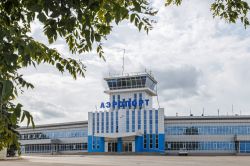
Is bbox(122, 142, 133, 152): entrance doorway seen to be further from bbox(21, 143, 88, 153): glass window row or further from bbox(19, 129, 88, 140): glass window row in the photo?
bbox(19, 129, 88, 140): glass window row

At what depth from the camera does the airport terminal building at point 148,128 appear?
265 ft

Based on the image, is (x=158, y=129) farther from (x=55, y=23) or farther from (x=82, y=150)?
(x=55, y=23)

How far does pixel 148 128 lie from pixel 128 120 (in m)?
4.40

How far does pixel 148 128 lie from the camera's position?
264 ft

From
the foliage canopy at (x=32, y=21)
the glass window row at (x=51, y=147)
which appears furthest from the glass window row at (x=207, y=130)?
the foliage canopy at (x=32, y=21)

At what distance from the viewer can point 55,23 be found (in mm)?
3662

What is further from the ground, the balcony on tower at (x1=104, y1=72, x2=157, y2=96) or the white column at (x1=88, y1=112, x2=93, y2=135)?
the balcony on tower at (x1=104, y1=72, x2=157, y2=96)

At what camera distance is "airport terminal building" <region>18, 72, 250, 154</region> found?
80.7 m

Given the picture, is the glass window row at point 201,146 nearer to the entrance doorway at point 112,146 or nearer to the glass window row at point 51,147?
the entrance doorway at point 112,146

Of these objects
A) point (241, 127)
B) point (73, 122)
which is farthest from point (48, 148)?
point (241, 127)

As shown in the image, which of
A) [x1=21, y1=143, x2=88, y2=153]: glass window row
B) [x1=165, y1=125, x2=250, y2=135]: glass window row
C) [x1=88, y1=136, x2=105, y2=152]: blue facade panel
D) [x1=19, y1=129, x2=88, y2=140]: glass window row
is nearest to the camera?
[x1=165, y1=125, x2=250, y2=135]: glass window row

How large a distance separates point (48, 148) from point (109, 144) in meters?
21.7

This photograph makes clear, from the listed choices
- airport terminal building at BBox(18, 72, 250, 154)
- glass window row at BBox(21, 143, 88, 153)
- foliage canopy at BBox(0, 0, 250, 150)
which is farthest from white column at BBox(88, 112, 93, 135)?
foliage canopy at BBox(0, 0, 250, 150)

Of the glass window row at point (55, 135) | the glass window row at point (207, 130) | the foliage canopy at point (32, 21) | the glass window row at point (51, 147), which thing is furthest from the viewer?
the glass window row at point (51, 147)
